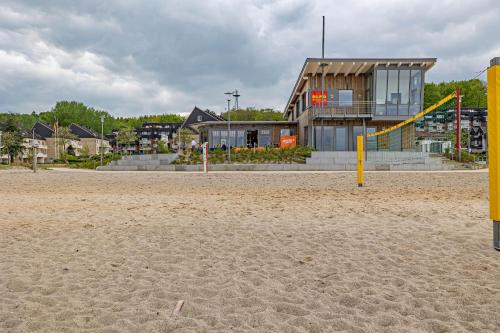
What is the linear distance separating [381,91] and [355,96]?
229cm

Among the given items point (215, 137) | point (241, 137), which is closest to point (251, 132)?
point (241, 137)

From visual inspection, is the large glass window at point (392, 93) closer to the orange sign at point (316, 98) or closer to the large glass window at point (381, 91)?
the large glass window at point (381, 91)

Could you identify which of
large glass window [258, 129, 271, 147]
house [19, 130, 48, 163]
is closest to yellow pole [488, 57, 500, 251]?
large glass window [258, 129, 271, 147]

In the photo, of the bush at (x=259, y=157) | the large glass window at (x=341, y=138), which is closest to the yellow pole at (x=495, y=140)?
the bush at (x=259, y=157)

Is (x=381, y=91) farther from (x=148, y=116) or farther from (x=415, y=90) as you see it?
(x=148, y=116)

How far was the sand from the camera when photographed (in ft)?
7.73

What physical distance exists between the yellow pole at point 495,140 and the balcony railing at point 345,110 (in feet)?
84.5

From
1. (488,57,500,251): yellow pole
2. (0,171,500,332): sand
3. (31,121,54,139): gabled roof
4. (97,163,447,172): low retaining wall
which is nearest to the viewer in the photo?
(0,171,500,332): sand

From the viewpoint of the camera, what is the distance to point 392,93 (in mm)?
29578

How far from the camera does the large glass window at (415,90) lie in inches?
1160

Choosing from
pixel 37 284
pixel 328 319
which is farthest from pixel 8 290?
pixel 328 319

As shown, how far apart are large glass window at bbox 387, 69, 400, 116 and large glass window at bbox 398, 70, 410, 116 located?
36 cm

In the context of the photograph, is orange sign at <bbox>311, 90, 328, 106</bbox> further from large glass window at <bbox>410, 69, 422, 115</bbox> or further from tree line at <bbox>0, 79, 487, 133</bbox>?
tree line at <bbox>0, 79, 487, 133</bbox>

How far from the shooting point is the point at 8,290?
2871mm
